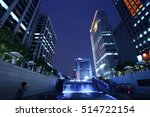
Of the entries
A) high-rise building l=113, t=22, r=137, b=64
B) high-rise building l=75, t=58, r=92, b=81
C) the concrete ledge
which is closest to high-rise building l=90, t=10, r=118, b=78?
high-rise building l=113, t=22, r=137, b=64

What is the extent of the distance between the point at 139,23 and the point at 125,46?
858 inches

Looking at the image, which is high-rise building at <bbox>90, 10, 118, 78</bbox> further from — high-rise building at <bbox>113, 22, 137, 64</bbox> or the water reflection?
the water reflection

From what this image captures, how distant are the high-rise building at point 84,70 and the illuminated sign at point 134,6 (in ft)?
332

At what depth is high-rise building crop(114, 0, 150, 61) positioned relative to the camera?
6950 centimetres

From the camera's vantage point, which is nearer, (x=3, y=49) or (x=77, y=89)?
(x=3, y=49)

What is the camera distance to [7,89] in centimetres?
1748

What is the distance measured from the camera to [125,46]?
94.8 meters

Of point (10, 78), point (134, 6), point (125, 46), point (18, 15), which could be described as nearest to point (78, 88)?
point (10, 78)

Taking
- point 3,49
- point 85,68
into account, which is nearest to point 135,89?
point 3,49

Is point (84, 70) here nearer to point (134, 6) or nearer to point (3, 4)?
point (134, 6)

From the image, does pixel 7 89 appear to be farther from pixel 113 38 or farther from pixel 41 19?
pixel 113 38

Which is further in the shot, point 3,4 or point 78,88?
point 78,88

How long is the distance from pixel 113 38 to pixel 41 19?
221 ft

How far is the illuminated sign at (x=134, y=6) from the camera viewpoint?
78000 mm
